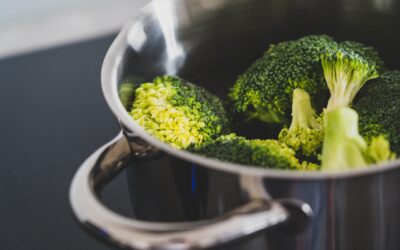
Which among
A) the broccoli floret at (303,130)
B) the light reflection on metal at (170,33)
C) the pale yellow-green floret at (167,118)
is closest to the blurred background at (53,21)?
the light reflection on metal at (170,33)

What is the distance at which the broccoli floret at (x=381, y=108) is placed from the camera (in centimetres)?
81

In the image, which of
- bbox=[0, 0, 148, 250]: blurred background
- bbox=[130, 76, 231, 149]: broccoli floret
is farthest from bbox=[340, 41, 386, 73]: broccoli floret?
bbox=[0, 0, 148, 250]: blurred background

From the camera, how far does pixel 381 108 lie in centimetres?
86

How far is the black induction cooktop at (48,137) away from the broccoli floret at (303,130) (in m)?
0.31

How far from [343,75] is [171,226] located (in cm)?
41

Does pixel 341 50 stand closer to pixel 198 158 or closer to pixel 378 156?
pixel 378 156

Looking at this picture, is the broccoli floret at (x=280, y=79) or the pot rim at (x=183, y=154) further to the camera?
the broccoli floret at (x=280, y=79)

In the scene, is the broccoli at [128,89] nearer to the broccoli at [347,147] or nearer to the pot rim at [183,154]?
the pot rim at [183,154]

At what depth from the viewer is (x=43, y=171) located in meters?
1.14

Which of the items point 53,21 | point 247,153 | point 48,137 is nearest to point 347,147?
point 247,153

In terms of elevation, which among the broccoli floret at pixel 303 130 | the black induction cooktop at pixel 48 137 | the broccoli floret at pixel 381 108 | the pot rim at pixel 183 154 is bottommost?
the black induction cooktop at pixel 48 137

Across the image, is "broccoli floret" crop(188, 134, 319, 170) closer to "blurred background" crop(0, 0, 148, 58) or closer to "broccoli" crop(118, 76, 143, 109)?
"broccoli" crop(118, 76, 143, 109)

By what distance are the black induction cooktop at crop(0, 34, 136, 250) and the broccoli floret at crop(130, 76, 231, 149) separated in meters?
0.21

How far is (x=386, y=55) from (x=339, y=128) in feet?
1.23
